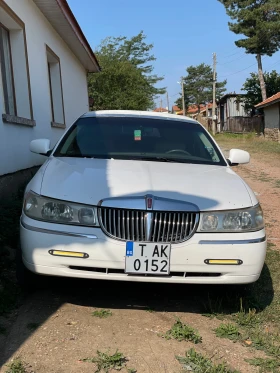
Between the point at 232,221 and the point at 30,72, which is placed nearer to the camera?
the point at 232,221

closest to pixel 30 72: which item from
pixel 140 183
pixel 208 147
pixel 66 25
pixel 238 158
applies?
pixel 66 25

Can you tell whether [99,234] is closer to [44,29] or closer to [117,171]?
[117,171]

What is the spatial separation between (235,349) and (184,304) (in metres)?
0.72

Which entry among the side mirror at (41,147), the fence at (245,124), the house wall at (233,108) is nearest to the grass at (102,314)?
the side mirror at (41,147)

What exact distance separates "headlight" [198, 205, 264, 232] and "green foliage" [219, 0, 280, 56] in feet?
108

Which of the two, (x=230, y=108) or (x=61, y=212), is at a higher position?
(x=230, y=108)

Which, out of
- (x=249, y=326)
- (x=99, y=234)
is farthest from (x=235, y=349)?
(x=99, y=234)

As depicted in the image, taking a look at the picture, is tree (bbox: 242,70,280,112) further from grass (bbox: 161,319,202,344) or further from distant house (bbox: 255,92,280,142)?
grass (bbox: 161,319,202,344)

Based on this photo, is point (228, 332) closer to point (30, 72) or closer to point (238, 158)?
point (238, 158)

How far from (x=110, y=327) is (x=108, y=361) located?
44 cm

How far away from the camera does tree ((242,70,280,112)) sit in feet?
124

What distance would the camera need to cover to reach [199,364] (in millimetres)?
2410

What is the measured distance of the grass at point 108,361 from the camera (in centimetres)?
236

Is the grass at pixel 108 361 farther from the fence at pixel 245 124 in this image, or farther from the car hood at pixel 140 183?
the fence at pixel 245 124
